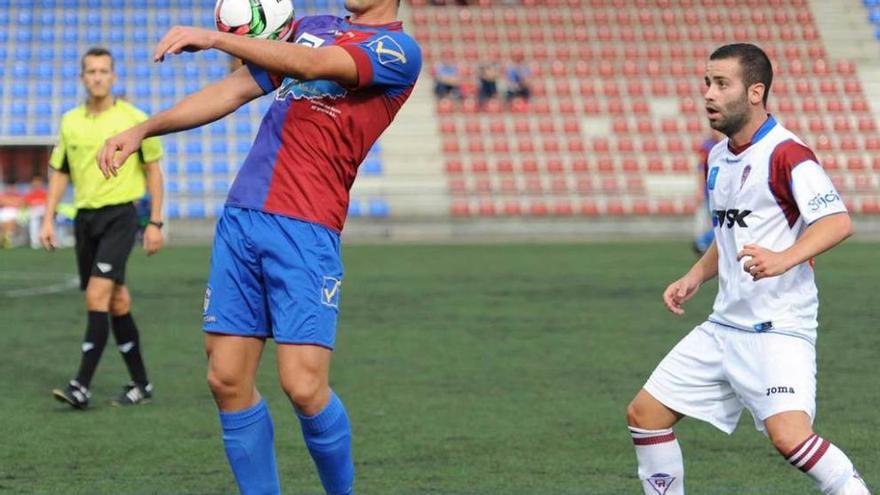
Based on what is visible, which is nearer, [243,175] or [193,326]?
[243,175]

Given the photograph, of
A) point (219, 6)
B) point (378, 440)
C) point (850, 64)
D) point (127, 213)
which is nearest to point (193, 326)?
point (127, 213)

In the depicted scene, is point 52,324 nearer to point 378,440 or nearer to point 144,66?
point 378,440

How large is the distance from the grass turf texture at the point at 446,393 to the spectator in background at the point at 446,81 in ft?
43.9

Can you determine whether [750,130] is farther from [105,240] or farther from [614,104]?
[614,104]

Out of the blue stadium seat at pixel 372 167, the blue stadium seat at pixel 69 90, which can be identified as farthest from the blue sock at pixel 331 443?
the blue stadium seat at pixel 69 90

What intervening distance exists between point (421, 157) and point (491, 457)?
2259cm

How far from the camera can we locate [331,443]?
17.0ft

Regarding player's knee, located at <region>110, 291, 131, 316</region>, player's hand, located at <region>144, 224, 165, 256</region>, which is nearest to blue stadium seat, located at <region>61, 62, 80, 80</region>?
player's knee, located at <region>110, 291, 131, 316</region>

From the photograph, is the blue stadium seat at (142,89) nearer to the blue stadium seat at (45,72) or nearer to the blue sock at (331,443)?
the blue stadium seat at (45,72)

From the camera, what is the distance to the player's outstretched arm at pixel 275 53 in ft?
14.4

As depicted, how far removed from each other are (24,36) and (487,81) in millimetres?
→ 9613

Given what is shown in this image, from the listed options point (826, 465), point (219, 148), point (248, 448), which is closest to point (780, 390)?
point (826, 465)

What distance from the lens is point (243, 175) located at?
5105 millimetres

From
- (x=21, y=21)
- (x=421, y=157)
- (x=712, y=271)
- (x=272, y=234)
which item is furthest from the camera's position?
(x=21, y=21)
